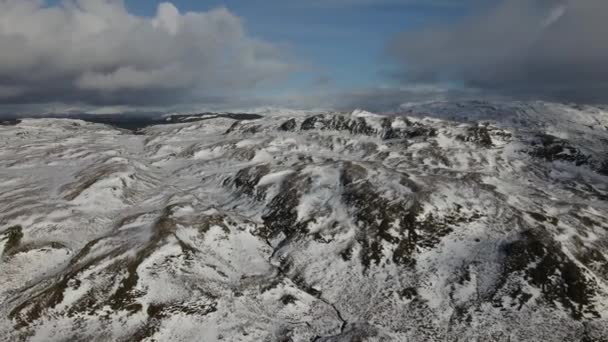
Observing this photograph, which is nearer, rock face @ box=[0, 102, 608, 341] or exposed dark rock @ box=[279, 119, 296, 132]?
rock face @ box=[0, 102, 608, 341]

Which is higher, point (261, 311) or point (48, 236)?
point (48, 236)

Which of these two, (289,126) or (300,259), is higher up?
(289,126)

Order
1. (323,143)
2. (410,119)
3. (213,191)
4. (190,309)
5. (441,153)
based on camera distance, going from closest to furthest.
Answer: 1. (190,309)
2. (213,191)
3. (441,153)
4. (323,143)
5. (410,119)

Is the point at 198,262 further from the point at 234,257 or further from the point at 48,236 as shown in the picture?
the point at 48,236

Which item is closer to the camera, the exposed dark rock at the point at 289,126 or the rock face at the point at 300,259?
the rock face at the point at 300,259

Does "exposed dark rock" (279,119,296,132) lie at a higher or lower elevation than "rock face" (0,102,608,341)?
higher

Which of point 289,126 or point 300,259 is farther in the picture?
point 289,126

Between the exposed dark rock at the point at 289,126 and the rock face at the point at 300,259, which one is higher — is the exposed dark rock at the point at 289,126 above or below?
above

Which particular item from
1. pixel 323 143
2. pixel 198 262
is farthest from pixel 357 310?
pixel 323 143
